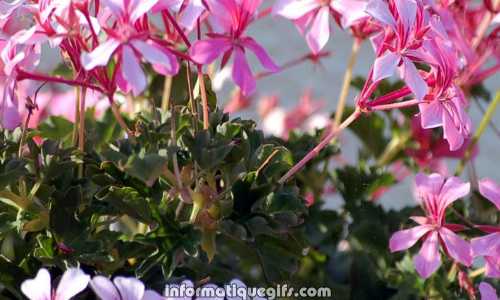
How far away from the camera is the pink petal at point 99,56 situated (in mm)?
534

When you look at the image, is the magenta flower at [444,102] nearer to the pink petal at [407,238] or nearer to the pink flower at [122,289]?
the pink petal at [407,238]

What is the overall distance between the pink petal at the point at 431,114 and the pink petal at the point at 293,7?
0.10 metres

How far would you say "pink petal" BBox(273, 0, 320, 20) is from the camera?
0.63 m

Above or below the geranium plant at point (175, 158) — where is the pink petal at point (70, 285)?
below

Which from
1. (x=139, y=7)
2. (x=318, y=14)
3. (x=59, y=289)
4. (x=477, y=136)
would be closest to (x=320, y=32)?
(x=318, y=14)

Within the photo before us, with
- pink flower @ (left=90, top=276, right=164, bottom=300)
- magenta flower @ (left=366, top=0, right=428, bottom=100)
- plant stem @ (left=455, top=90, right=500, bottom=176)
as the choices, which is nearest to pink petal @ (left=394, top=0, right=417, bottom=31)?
magenta flower @ (left=366, top=0, right=428, bottom=100)

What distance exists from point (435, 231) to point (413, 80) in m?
0.16

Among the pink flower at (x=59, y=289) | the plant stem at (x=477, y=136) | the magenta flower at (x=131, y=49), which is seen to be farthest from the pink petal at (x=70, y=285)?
the plant stem at (x=477, y=136)

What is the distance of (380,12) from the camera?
0.60m

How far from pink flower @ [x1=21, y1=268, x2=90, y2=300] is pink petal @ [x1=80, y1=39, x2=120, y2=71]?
0.38 ft

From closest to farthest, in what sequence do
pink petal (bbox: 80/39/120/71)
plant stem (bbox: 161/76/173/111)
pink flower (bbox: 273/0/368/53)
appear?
pink petal (bbox: 80/39/120/71) → pink flower (bbox: 273/0/368/53) → plant stem (bbox: 161/76/173/111)

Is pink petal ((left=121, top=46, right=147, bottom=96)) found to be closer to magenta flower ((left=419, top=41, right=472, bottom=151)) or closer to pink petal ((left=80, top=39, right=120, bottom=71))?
pink petal ((left=80, top=39, right=120, bottom=71))

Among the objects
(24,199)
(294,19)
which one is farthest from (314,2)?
(24,199)

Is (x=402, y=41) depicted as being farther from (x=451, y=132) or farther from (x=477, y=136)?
(x=477, y=136)
